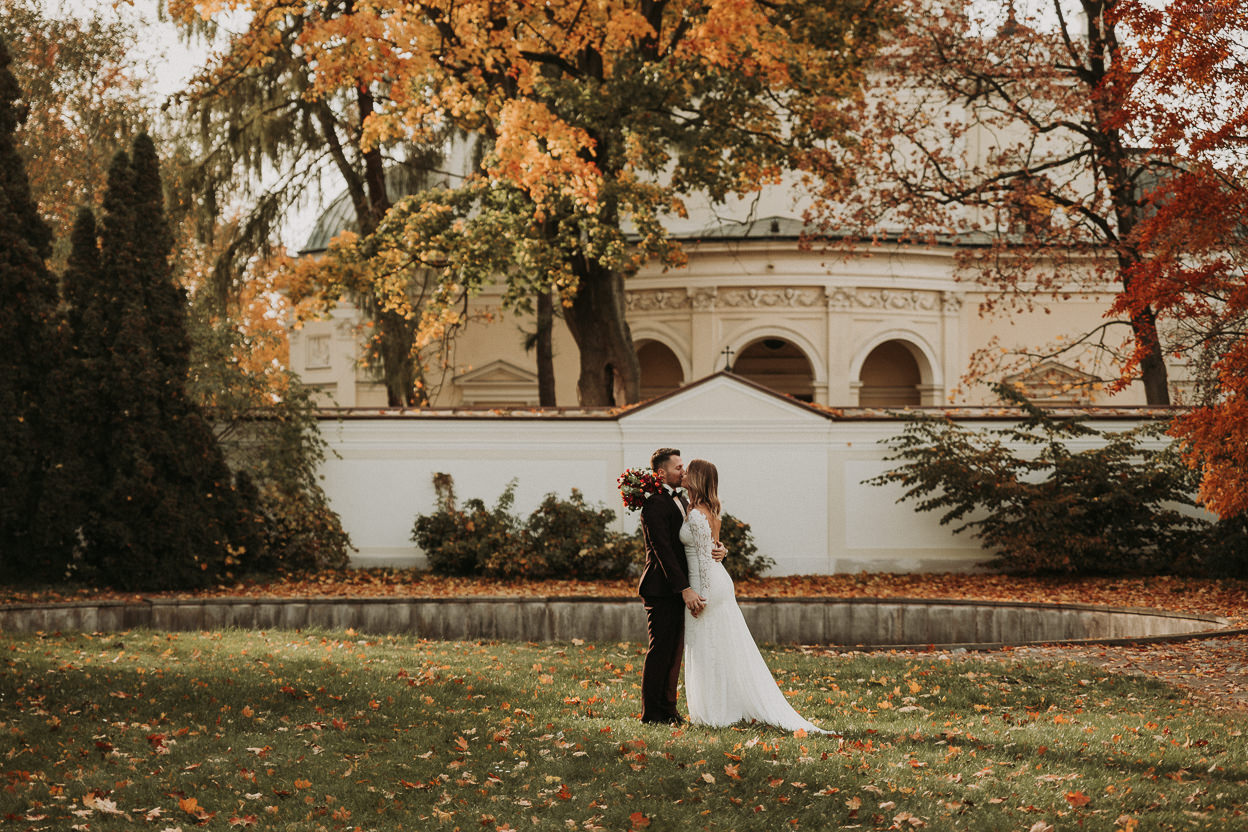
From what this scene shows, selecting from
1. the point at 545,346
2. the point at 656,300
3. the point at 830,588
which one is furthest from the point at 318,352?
the point at 830,588

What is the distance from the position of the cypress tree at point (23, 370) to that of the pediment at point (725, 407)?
27.1 feet

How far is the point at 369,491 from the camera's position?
63.4 ft

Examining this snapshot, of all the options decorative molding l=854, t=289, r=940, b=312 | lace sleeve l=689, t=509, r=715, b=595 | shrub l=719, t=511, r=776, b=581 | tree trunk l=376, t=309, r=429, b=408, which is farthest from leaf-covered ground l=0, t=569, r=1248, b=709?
decorative molding l=854, t=289, r=940, b=312

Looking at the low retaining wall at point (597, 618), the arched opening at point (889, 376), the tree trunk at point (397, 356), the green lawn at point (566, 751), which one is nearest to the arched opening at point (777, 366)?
the arched opening at point (889, 376)

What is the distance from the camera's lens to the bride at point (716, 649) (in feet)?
26.2

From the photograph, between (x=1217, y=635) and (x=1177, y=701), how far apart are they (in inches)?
133

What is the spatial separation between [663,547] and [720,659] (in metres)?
0.83

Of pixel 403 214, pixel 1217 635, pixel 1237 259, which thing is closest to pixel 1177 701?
pixel 1217 635

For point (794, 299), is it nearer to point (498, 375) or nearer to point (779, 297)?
point (779, 297)

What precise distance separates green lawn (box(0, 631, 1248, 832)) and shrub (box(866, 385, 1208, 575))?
762 centimetres

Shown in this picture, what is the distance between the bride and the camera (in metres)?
7.97

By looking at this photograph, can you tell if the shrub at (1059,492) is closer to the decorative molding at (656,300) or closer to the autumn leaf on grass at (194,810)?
the decorative molding at (656,300)

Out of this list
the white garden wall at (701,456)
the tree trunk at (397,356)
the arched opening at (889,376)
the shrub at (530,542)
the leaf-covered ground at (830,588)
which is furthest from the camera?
the arched opening at (889,376)

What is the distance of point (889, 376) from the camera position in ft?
113
